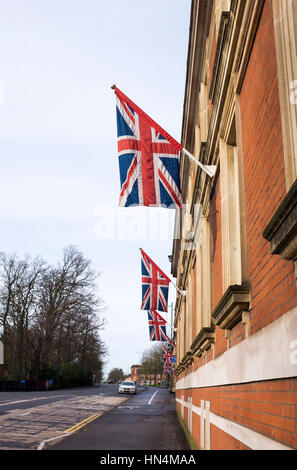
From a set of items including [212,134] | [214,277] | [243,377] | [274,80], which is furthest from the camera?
[214,277]

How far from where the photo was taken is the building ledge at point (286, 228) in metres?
2.61

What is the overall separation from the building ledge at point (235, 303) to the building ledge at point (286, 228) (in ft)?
5.32

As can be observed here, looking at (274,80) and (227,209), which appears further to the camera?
(227,209)

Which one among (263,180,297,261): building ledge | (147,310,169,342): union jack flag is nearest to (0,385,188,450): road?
(147,310,169,342): union jack flag

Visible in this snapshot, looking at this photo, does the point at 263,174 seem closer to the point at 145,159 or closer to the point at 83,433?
the point at 145,159

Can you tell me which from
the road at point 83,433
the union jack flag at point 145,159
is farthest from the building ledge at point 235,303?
the road at point 83,433

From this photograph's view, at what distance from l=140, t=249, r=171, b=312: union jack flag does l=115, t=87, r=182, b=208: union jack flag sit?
1004 cm

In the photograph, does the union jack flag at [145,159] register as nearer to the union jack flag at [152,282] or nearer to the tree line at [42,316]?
the union jack flag at [152,282]

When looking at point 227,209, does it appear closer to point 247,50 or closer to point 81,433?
point 247,50

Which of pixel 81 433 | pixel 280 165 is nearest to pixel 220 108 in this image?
pixel 280 165

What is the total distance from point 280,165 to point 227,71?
2.78 meters

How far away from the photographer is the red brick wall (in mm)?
3424

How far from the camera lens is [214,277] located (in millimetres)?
8516

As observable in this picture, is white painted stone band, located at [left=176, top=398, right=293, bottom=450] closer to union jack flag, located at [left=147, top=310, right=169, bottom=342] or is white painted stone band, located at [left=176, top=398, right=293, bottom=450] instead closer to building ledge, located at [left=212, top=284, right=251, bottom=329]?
building ledge, located at [left=212, top=284, right=251, bottom=329]
